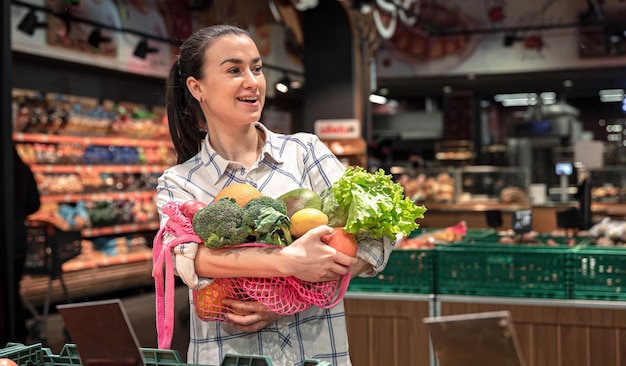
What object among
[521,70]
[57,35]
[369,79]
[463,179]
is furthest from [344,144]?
[521,70]

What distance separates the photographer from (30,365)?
1.34 m

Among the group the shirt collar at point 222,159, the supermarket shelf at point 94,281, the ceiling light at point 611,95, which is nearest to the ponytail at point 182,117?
the shirt collar at point 222,159

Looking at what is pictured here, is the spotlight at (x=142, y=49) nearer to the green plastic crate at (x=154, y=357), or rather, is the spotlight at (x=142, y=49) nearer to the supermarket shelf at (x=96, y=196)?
the supermarket shelf at (x=96, y=196)

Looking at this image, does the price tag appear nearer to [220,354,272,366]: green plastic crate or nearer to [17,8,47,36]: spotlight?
[220,354,272,366]: green plastic crate

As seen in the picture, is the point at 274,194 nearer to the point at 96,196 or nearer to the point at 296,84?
the point at 96,196

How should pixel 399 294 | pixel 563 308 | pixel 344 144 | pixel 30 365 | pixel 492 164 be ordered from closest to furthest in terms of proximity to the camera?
1. pixel 30 365
2. pixel 563 308
3. pixel 399 294
4. pixel 344 144
5. pixel 492 164

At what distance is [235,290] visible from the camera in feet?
5.13

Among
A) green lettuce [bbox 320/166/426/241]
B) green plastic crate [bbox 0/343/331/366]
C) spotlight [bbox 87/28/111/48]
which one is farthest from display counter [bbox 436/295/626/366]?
spotlight [bbox 87/28/111/48]

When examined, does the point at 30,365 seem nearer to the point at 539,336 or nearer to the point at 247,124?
the point at 247,124

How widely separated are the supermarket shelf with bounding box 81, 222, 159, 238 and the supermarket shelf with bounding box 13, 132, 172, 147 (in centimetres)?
97

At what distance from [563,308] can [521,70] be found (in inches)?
419

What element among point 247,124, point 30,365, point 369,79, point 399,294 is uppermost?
point 369,79

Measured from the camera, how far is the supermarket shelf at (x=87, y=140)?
767 cm

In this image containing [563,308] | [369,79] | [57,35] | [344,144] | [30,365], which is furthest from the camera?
[369,79]
